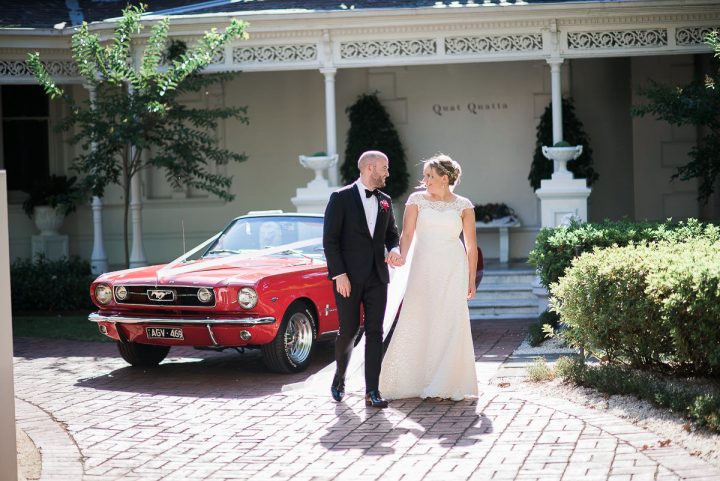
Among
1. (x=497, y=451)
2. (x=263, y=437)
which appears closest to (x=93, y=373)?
(x=263, y=437)

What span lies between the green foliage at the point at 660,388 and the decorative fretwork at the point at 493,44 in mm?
7801

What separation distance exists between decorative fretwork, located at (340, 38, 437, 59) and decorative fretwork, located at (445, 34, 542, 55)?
30cm

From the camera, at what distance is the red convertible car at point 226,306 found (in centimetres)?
933

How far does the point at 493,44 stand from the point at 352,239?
8.30 m

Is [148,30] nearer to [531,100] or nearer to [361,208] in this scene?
[531,100]

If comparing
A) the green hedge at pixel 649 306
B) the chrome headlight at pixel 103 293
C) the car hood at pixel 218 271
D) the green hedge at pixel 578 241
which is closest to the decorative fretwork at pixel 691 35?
the green hedge at pixel 578 241

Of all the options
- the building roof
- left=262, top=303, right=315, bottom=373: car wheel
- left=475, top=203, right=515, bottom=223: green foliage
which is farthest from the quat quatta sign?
left=262, top=303, right=315, bottom=373: car wheel

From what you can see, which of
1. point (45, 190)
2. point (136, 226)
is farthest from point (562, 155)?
point (45, 190)

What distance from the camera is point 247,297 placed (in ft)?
30.6

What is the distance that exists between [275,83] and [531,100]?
4574 millimetres

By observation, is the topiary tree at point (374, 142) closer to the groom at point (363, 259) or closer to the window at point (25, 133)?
the window at point (25, 133)

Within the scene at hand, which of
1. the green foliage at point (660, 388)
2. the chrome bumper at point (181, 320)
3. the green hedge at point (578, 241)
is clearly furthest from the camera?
the green hedge at point (578, 241)

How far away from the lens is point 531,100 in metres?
18.2

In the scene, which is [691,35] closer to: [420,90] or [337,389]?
[420,90]
